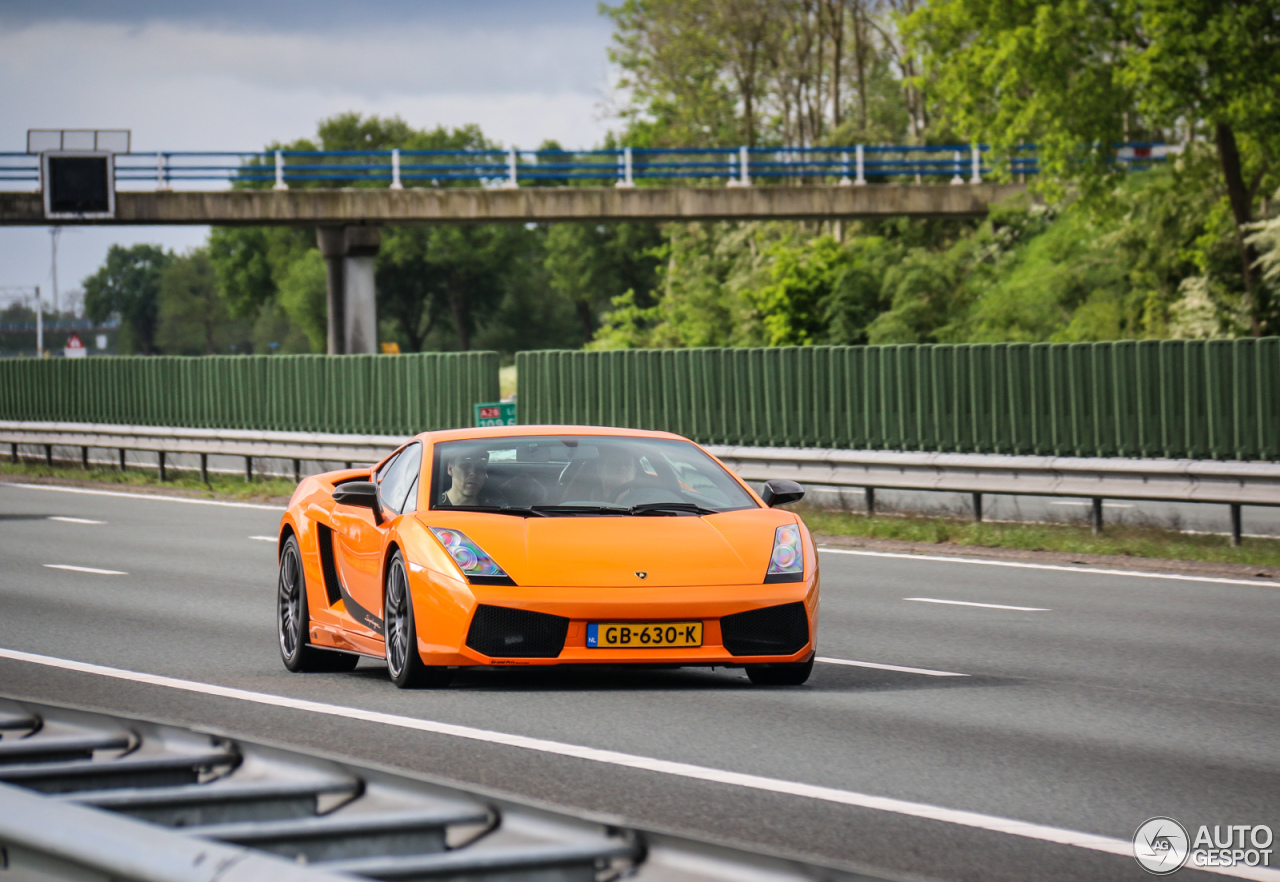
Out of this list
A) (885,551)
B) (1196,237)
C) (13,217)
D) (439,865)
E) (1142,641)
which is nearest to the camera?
(439,865)

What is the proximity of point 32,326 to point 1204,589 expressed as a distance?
182 meters

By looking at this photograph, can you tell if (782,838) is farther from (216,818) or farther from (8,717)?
(216,818)

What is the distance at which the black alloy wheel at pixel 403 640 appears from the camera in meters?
8.37

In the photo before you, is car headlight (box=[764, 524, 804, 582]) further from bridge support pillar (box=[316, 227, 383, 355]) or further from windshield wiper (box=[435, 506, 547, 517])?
bridge support pillar (box=[316, 227, 383, 355])

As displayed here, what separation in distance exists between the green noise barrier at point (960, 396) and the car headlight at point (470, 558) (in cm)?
1142

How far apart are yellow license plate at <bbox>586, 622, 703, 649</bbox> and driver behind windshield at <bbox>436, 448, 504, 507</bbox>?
111cm

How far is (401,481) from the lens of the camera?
9.46 metres

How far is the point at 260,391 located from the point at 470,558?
24.0 m

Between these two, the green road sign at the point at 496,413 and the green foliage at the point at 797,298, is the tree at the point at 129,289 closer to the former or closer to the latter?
the green foliage at the point at 797,298

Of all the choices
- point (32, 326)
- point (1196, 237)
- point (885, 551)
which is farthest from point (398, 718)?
point (32, 326)

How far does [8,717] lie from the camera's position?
4.11 m

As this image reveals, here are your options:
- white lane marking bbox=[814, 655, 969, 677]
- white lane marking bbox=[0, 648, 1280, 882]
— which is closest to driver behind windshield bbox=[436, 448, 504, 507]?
white lane marking bbox=[0, 648, 1280, 882]

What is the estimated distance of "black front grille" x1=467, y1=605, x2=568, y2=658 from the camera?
8.06 meters

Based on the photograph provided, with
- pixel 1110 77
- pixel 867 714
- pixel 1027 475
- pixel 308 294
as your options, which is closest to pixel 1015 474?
pixel 1027 475
